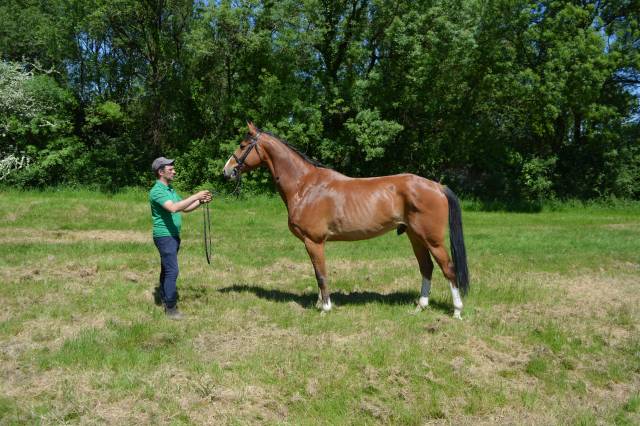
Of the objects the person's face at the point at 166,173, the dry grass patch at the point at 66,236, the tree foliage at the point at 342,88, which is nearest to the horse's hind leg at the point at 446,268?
the person's face at the point at 166,173

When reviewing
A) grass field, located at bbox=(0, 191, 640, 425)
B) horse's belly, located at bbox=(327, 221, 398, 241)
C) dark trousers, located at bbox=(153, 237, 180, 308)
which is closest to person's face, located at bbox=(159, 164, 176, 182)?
dark trousers, located at bbox=(153, 237, 180, 308)

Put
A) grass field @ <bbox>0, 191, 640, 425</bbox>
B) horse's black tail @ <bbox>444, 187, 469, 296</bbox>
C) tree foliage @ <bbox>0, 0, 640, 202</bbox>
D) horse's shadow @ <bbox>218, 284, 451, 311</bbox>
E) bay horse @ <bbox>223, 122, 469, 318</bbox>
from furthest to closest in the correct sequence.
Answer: tree foliage @ <bbox>0, 0, 640, 202</bbox> < horse's shadow @ <bbox>218, 284, 451, 311</bbox> < horse's black tail @ <bbox>444, 187, 469, 296</bbox> < bay horse @ <bbox>223, 122, 469, 318</bbox> < grass field @ <bbox>0, 191, 640, 425</bbox>

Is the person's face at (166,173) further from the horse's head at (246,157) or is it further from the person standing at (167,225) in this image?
the horse's head at (246,157)

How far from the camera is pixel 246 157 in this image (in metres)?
7.57

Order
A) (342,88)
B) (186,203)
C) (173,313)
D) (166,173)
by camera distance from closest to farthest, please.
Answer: (186,203), (166,173), (173,313), (342,88)

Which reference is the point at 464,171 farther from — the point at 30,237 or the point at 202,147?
the point at 30,237

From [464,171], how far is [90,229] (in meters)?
18.7

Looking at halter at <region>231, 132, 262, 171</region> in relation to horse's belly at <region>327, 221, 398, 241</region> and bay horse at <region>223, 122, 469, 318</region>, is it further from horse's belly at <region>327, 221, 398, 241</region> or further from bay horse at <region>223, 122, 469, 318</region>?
horse's belly at <region>327, 221, 398, 241</region>

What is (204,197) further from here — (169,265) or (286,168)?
(286,168)

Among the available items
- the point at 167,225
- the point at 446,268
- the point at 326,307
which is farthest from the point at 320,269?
the point at 167,225

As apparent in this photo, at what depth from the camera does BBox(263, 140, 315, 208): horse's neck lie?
7.52 metres

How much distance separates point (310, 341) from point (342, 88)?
18806 millimetres

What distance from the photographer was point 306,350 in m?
5.72

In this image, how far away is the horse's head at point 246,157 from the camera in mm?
7488
